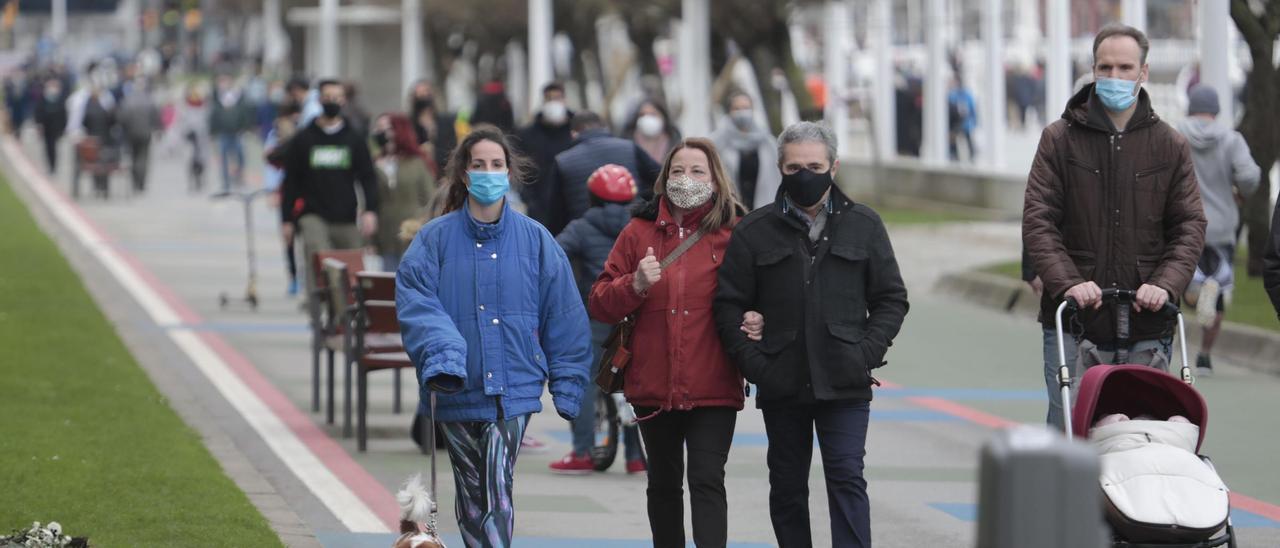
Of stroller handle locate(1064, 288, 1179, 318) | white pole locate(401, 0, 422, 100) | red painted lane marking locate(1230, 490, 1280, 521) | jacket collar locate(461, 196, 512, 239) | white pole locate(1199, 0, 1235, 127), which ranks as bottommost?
red painted lane marking locate(1230, 490, 1280, 521)

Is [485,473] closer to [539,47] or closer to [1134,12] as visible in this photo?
[1134,12]

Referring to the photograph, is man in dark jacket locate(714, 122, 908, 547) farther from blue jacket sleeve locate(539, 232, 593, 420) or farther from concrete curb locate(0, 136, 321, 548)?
concrete curb locate(0, 136, 321, 548)

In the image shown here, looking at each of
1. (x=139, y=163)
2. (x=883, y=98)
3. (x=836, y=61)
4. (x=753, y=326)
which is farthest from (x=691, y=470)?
(x=139, y=163)

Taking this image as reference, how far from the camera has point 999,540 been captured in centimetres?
376

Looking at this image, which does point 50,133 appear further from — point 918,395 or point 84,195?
point 918,395

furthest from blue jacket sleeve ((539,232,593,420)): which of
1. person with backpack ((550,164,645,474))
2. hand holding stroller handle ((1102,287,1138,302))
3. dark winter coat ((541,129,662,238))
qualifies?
dark winter coat ((541,129,662,238))

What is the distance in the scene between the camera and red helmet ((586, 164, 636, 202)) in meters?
10.2

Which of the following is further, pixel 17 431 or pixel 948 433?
pixel 948 433

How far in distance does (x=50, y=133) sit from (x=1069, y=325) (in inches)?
1471

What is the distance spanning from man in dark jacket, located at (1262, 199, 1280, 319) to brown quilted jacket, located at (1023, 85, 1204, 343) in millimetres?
243

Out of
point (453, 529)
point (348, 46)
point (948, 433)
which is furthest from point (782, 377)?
point (348, 46)

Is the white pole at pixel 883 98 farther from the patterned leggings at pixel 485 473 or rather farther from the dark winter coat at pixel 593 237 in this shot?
the patterned leggings at pixel 485 473

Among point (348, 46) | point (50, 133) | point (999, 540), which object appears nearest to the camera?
point (999, 540)

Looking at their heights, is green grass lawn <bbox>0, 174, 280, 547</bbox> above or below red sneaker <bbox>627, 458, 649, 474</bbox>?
above
